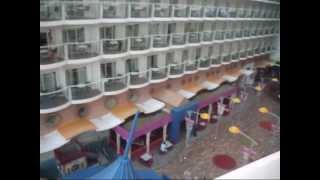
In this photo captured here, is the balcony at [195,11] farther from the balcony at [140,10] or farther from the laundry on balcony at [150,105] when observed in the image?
the laundry on balcony at [150,105]

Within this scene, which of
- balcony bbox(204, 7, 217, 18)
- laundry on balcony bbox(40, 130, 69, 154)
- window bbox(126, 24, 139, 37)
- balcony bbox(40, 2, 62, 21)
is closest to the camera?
balcony bbox(40, 2, 62, 21)

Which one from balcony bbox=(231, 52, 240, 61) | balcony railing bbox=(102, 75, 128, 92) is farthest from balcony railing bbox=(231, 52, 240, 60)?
balcony railing bbox=(102, 75, 128, 92)

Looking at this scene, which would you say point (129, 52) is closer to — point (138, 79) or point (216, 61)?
point (138, 79)

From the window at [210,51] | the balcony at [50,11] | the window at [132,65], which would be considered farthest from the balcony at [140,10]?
the window at [210,51]

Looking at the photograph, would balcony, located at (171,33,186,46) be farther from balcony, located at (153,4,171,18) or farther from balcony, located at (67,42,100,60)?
balcony, located at (67,42,100,60)

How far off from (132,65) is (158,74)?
0.17 m

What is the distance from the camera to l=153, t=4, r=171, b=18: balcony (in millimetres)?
1463

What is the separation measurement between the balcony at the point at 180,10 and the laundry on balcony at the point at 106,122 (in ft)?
1.93

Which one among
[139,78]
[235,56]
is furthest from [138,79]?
[235,56]

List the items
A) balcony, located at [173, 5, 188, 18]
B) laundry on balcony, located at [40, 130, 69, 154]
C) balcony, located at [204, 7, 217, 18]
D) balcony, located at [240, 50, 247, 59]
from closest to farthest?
laundry on balcony, located at [40, 130, 69, 154], balcony, located at [173, 5, 188, 18], balcony, located at [204, 7, 217, 18], balcony, located at [240, 50, 247, 59]

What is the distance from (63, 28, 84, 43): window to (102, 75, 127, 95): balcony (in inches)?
8.7

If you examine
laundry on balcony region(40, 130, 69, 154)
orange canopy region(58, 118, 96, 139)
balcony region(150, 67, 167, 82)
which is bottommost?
laundry on balcony region(40, 130, 69, 154)
